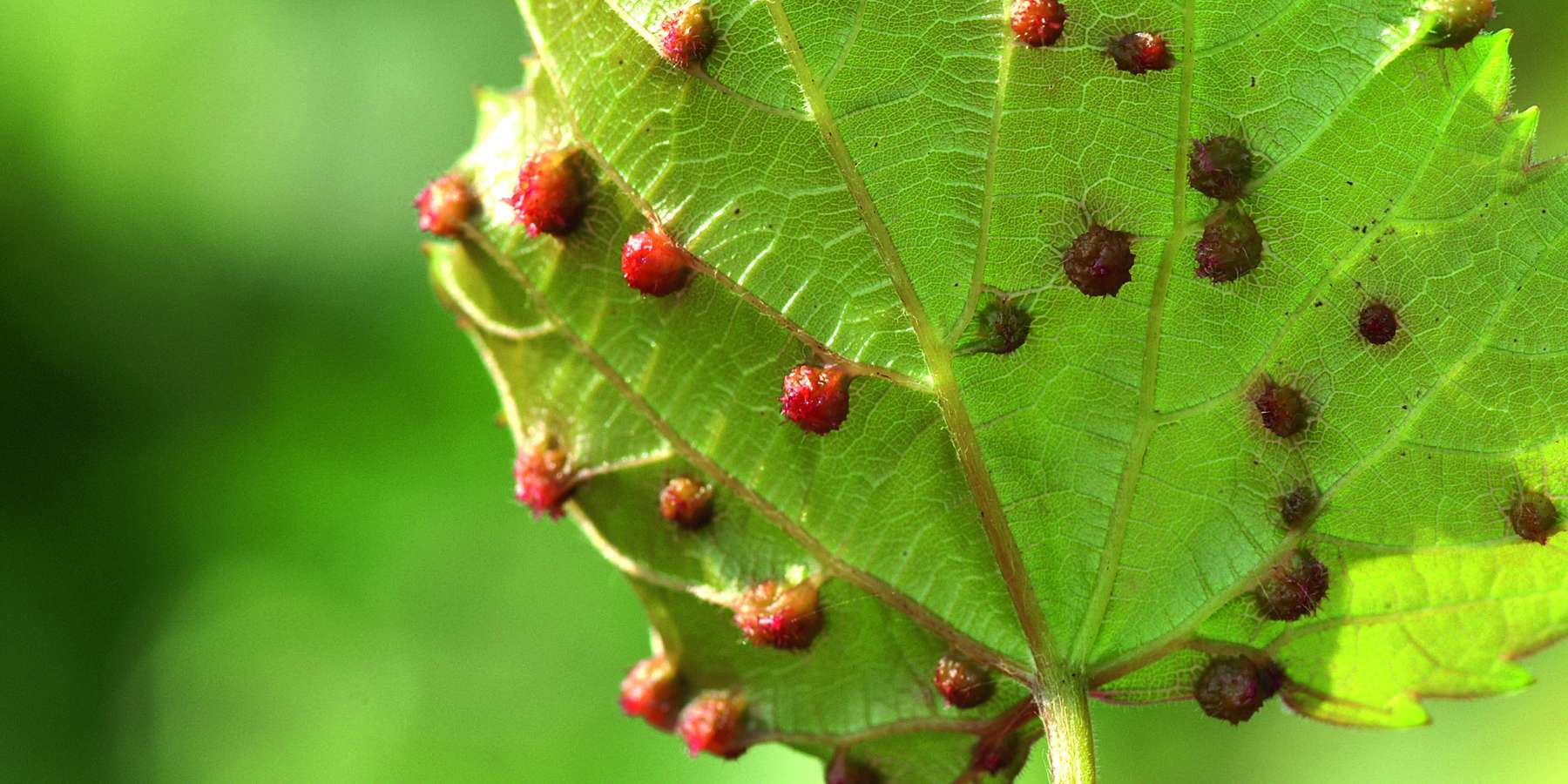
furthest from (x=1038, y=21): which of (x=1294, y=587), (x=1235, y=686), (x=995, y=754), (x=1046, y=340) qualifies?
(x=995, y=754)

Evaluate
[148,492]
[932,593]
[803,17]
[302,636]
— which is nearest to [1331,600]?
[932,593]

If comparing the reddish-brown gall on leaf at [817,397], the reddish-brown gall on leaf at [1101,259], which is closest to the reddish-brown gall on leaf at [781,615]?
the reddish-brown gall on leaf at [817,397]

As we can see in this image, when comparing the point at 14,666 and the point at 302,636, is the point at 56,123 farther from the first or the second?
the point at 302,636

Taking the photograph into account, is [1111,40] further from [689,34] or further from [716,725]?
[716,725]

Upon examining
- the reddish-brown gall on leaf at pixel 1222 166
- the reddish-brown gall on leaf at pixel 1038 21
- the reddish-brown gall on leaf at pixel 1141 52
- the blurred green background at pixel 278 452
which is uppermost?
the reddish-brown gall on leaf at pixel 1141 52

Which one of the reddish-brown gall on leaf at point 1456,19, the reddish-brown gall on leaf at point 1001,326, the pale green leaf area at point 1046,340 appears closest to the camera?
the reddish-brown gall on leaf at point 1456,19

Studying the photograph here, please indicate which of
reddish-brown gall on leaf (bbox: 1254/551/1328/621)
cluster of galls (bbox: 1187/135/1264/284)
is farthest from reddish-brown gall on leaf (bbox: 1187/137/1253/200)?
reddish-brown gall on leaf (bbox: 1254/551/1328/621)

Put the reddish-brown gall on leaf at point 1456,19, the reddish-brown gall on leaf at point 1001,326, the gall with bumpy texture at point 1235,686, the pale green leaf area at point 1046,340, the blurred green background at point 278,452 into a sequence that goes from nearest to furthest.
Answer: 1. the reddish-brown gall on leaf at point 1456,19
2. the pale green leaf area at point 1046,340
3. the reddish-brown gall on leaf at point 1001,326
4. the gall with bumpy texture at point 1235,686
5. the blurred green background at point 278,452

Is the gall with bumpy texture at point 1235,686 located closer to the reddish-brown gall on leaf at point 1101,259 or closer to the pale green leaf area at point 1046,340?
the pale green leaf area at point 1046,340
